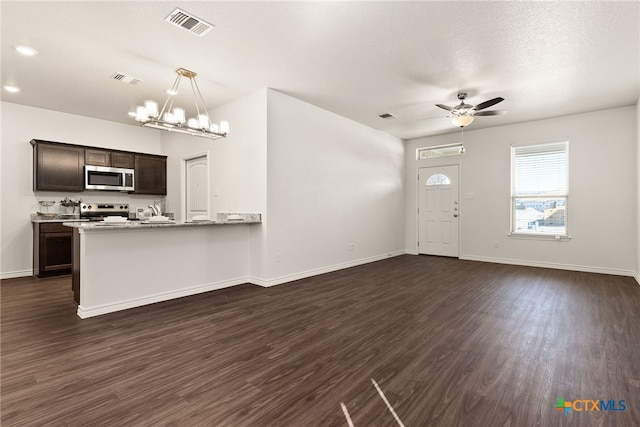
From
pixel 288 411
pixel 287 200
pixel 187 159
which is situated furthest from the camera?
pixel 187 159

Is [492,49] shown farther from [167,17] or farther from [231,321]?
[231,321]

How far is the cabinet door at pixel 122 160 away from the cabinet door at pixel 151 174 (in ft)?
0.35

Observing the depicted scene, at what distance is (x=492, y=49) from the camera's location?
345 centimetres

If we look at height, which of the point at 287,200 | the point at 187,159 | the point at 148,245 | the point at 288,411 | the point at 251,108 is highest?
the point at 251,108

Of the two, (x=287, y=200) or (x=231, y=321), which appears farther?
(x=287, y=200)

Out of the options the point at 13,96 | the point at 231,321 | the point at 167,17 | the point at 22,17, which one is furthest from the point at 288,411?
the point at 13,96

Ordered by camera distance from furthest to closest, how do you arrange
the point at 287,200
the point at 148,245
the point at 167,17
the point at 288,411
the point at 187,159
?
the point at 187,159 → the point at 287,200 → the point at 148,245 → the point at 167,17 → the point at 288,411

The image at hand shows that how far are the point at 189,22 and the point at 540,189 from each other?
667cm

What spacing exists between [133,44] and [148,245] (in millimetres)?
2250

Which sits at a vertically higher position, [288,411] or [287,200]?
[287,200]

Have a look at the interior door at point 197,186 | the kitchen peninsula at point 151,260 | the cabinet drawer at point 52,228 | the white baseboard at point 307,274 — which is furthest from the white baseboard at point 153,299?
the cabinet drawer at point 52,228

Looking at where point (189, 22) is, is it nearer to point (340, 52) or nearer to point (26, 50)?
point (340, 52)

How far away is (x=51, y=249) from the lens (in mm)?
5262

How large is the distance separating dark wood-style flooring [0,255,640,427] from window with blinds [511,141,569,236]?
2.15m
